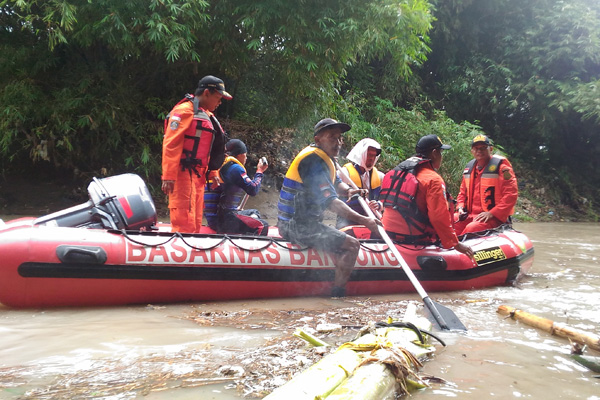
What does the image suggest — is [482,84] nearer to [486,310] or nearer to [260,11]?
[260,11]

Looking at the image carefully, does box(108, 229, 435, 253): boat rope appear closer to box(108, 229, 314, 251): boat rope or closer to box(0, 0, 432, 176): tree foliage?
box(108, 229, 314, 251): boat rope

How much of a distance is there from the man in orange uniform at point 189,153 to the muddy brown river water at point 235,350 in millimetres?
871

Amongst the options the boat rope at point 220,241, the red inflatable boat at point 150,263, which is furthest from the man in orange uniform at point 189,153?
the boat rope at point 220,241

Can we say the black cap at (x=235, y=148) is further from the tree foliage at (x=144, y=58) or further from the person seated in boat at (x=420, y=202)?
the tree foliage at (x=144, y=58)

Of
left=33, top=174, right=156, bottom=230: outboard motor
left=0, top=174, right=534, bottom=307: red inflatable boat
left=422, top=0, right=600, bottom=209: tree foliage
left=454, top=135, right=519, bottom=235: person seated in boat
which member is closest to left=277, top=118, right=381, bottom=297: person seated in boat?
left=0, top=174, right=534, bottom=307: red inflatable boat

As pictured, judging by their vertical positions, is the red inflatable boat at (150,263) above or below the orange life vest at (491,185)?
below

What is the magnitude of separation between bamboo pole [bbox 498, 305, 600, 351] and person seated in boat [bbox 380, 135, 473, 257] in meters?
→ 0.86

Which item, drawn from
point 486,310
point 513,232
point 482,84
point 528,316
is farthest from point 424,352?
point 482,84

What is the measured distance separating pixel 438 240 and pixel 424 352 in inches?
87.5

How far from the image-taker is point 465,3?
550 inches

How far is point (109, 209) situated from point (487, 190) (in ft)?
12.5

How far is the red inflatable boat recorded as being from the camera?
318 cm

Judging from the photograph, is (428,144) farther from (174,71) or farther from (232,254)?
(174,71)

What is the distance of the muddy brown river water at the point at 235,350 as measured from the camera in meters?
1.99
